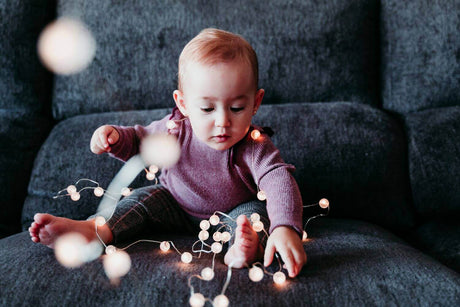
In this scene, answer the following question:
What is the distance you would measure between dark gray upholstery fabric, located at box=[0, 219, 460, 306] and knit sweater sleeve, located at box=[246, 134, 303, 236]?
96 mm

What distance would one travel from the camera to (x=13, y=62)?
1.36 meters

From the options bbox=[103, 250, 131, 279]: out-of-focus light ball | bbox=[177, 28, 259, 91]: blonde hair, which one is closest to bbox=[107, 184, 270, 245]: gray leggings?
bbox=[103, 250, 131, 279]: out-of-focus light ball

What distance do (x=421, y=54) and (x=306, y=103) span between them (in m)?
Answer: 0.43

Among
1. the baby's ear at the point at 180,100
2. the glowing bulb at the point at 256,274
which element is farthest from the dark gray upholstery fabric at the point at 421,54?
the glowing bulb at the point at 256,274

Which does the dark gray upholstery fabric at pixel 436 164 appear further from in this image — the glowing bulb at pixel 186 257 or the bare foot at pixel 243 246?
the glowing bulb at pixel 186 257

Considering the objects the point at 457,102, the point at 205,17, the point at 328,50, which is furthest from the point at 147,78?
the point at 457,102

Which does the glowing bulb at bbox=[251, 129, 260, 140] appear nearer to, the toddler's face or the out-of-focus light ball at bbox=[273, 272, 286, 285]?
the toddler's face

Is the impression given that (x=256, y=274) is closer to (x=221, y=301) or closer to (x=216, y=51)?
(x=221, y=301)

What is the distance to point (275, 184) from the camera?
3.02 ft

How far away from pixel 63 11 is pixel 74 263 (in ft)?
3.31

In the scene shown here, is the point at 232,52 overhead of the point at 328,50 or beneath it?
overhead

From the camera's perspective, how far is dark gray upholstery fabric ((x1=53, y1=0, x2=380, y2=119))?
4.42ft

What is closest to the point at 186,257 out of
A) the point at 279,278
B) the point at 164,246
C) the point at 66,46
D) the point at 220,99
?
the point at 164,246

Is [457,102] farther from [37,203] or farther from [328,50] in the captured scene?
[37,203]
